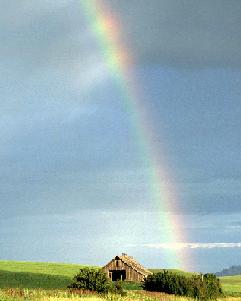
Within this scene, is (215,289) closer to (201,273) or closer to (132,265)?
(201,273)

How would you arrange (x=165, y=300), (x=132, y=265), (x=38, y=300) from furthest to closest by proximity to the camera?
(x=132, y=265), (x=165, y=300), (x=38, y=300)

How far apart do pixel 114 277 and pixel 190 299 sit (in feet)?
160

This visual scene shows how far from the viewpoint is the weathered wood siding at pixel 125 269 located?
107312 millimetres

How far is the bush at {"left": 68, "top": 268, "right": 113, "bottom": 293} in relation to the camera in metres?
58.7

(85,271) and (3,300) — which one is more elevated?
(85,271)

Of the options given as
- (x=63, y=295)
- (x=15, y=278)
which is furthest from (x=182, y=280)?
(x=15, y=278)

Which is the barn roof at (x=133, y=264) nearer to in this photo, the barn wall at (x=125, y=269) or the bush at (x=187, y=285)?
the barn wall at (x=125, y=269)

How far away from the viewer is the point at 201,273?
76.9 metres

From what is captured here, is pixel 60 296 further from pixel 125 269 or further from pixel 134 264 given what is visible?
pixel 125 269

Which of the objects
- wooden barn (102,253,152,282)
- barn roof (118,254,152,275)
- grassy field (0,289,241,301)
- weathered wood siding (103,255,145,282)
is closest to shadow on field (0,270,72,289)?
weathered wood siding (103,255,145,282)

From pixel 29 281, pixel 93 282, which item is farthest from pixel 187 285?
pixel 29 281

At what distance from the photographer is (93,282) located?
59031 millimetres

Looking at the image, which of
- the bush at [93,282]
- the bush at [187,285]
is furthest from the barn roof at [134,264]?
the bush at [93,282]

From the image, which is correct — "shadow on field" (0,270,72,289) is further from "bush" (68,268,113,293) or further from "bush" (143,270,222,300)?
"bush" (68,268,113,293)
